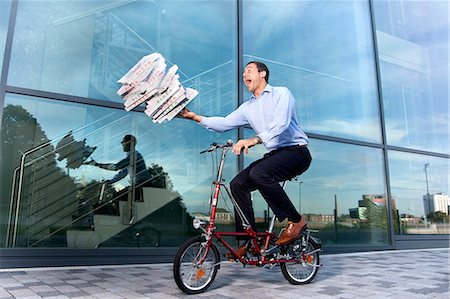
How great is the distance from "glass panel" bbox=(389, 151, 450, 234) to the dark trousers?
3.99 metres

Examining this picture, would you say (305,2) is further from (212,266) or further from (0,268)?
(0,268)

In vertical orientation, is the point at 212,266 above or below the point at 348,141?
below

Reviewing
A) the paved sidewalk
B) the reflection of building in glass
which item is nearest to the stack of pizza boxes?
the paved sidewalk

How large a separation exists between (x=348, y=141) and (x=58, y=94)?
4.29 m

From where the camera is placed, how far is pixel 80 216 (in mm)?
3832

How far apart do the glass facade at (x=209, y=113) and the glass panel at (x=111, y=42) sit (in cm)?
1

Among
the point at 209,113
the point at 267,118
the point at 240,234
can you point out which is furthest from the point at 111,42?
the point at 240,234

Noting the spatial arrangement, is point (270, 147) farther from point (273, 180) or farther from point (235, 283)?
point (235, 283)

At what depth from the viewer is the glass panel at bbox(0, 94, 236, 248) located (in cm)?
362

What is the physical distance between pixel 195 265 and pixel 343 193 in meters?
3.67

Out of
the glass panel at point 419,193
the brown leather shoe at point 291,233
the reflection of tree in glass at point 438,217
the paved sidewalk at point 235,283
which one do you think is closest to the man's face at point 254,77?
the brown leather shoe at point 291,233

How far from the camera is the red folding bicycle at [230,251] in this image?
8.45ft

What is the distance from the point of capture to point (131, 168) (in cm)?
418

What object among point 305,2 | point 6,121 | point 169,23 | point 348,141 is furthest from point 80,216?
point 305,2
